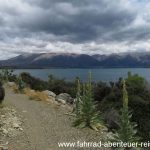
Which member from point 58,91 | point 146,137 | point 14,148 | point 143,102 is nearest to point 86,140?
point 14,148

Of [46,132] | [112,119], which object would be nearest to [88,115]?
[46,132]

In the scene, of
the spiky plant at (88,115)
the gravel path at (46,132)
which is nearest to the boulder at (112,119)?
the spiky plant at (88,115)

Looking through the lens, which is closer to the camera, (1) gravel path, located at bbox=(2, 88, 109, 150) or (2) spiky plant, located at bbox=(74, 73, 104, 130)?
(1) gravel path, located at bbox=(2, 88, 109, 150)

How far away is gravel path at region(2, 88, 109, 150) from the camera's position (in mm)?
12500

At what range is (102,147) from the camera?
12414 mm

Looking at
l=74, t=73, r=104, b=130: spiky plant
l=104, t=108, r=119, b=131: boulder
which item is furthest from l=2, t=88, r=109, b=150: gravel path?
l=104, t=108, r=119, b=131: boulder

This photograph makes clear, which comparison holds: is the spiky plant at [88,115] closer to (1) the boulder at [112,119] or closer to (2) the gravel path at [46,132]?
(2) the gravel path at [46,132]

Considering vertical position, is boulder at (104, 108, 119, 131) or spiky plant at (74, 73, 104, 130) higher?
spiky plant at (74, 73, 104, 130)

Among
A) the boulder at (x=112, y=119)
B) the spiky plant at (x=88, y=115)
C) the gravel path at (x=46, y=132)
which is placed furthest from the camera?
the boulder at (x=112, y=119)

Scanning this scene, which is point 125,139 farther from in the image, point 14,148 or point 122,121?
point 14,148

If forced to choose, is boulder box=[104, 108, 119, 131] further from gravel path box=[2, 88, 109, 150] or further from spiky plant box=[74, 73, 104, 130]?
gravel path box=[2, 88, 109, 150]

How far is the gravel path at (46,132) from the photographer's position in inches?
492

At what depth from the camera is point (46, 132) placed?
14.3 meters

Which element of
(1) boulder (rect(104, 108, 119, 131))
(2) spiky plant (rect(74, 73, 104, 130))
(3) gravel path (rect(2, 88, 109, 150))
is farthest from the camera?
(1) boulder (rect(104, 108, 119, 131))
